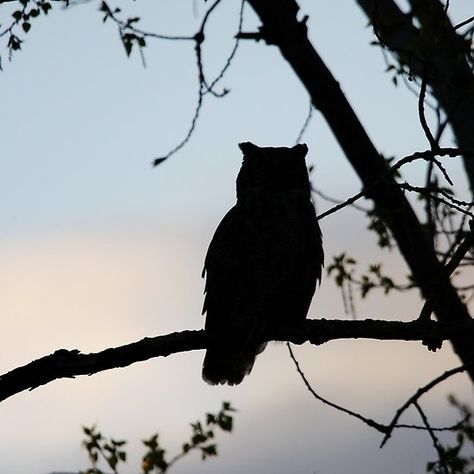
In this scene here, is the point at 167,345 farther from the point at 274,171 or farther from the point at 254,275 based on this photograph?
the point at 274,171

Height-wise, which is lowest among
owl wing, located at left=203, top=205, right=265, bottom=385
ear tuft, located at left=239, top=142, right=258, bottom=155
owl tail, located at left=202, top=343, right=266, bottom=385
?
owl tail, located at left=202, top=343, right=266, bottom=385

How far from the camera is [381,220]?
6.44m

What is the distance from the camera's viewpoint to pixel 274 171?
655 centimetres

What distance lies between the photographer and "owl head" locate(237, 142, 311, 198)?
645 cm

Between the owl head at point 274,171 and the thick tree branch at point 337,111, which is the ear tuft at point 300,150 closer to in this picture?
the owl head at point 274,171

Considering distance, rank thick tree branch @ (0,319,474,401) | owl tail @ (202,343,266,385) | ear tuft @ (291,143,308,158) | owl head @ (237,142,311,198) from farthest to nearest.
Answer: ear tuft @ (291,143,308,158) < owl head @ (237,142,311,198) < owl tail @ (202,343,266,385) < thick tree branch @ (0,319,474,401)

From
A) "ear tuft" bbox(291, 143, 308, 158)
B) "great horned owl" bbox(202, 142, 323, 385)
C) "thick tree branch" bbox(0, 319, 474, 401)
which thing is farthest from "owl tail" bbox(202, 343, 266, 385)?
"ear tuft" bbox(291, 143, 308, 158)

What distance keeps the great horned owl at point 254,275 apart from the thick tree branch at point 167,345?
1073 millimetres

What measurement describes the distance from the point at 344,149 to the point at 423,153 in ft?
10.6

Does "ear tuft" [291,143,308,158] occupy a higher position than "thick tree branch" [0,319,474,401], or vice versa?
"ear tuft" [291,143,308,158]

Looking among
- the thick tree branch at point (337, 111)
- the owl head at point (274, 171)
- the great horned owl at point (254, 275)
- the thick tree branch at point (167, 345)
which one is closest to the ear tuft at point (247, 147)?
the owl head at point (274, 171)

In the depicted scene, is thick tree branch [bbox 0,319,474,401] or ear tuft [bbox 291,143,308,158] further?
ear tuft [bbox 291,143,308,158]

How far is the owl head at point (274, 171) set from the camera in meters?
6.45

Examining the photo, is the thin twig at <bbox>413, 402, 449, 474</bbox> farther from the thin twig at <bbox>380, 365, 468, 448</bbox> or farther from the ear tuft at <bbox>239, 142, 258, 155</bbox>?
the ear tuft at <bbox>239, 142, 258, 155</bbox>
